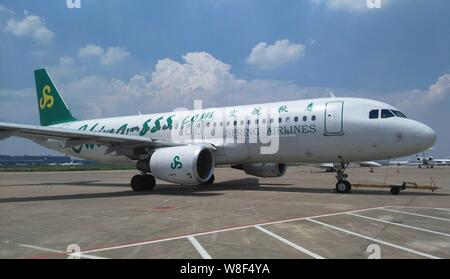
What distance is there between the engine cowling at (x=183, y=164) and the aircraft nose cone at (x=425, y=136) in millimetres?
8195

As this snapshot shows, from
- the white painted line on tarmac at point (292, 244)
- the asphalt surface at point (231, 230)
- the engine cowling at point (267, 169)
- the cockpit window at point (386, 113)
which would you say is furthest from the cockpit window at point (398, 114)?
the white painted line on tarmac at point (292, 244)

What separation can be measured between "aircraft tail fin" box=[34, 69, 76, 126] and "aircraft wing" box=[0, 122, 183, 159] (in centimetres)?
805

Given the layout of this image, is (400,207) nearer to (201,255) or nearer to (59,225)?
(201,255)

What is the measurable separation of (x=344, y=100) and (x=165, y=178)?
321 inches

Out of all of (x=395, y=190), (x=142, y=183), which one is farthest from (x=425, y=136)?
(x=142, y=183)

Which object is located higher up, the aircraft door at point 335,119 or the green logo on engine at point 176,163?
the aircraft door at point 335,119

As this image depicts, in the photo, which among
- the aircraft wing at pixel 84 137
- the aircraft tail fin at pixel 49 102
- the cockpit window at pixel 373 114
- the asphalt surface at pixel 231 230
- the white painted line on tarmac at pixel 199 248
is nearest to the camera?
the white painted line on tarmac at pixel 199 248

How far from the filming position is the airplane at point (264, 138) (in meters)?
14.3

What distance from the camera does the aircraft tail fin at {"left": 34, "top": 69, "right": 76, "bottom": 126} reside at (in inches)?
934

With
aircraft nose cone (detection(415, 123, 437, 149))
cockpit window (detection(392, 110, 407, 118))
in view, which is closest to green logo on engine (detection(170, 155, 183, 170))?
cockpit window (detection(392, 110, 407, 118))

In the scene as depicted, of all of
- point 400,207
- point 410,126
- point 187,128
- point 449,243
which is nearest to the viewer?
point 449,243

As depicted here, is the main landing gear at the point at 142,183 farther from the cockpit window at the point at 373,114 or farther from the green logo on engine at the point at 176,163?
the cockpit window at the point at 373,114
